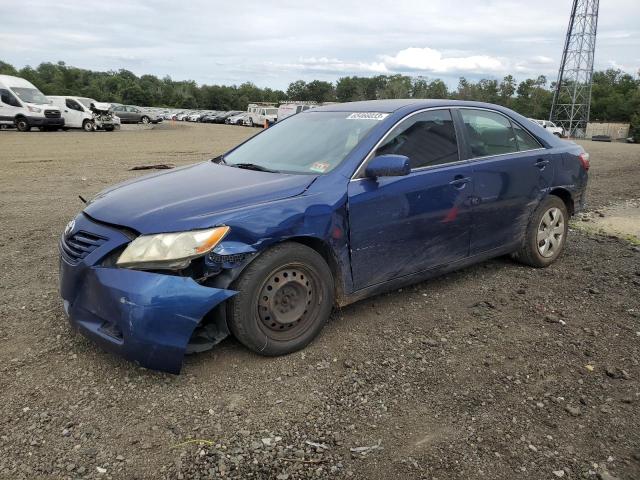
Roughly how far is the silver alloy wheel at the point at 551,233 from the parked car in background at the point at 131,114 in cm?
4104

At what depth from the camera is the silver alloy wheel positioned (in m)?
5.16

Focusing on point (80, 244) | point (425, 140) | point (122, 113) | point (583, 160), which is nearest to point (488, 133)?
point (425, 140)

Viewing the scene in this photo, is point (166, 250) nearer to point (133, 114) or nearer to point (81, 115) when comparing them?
point (81, 115)

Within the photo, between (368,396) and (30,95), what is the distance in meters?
29.1

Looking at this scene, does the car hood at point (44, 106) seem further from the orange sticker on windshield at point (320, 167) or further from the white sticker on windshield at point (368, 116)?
the orange sticker on windshield at point (320, 167)

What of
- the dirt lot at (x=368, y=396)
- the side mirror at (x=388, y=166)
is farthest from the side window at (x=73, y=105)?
the side mirror at (x=388, y=166)

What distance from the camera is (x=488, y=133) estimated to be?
4727 mm

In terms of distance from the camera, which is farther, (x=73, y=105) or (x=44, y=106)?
(x=73, y=105)

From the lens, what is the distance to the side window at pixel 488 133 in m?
4.55

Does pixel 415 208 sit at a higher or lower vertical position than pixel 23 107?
lower

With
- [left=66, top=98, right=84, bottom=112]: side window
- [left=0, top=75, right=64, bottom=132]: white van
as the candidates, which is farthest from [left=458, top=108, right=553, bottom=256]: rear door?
[left=66, top=98, right=84, bottom=112]: side window

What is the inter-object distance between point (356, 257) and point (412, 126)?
1.22m

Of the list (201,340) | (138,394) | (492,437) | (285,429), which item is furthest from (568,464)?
(138,394)

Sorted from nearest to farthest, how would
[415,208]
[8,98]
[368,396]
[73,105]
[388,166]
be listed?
[368,396] < [388,166] < [415,208] < [8,98] < [73,105]
